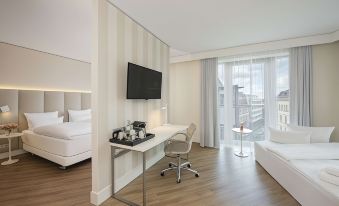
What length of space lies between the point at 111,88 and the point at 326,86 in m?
4.29

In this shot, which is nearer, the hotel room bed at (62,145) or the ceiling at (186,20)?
the ceiling at (186,20)

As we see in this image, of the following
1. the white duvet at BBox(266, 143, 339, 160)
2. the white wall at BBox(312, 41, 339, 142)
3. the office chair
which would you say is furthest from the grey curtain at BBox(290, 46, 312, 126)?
the office chair

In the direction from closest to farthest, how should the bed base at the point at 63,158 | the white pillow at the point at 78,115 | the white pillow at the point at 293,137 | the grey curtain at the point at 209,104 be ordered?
the bed base at the point at 63,158, the white pillow at the point at 293,137, the grey curtain at the point at 209,104, the white pillow at the point at 78,115

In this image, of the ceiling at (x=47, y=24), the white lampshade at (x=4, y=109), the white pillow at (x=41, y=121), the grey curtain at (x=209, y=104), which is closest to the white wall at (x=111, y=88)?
the ceiling at (x=47, y=24)

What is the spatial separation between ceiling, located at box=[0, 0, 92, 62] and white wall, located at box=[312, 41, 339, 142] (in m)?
4.52

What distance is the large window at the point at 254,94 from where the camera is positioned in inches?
149

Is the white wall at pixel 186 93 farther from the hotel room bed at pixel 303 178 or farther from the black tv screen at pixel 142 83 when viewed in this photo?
the hotel room bed at pixel 303 178

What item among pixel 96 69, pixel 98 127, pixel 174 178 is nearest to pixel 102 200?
pixel 98 127

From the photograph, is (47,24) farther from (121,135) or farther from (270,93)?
(270,93)

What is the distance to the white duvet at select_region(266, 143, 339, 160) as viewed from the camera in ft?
7.58

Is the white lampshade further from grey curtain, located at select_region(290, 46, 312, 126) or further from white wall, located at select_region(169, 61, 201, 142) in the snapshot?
grey curtain, located at select_region(290, 46, 312, 126)

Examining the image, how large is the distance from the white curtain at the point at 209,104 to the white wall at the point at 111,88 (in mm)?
2021

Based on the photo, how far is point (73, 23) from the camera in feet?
8.85

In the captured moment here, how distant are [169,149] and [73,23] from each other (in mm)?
2717
